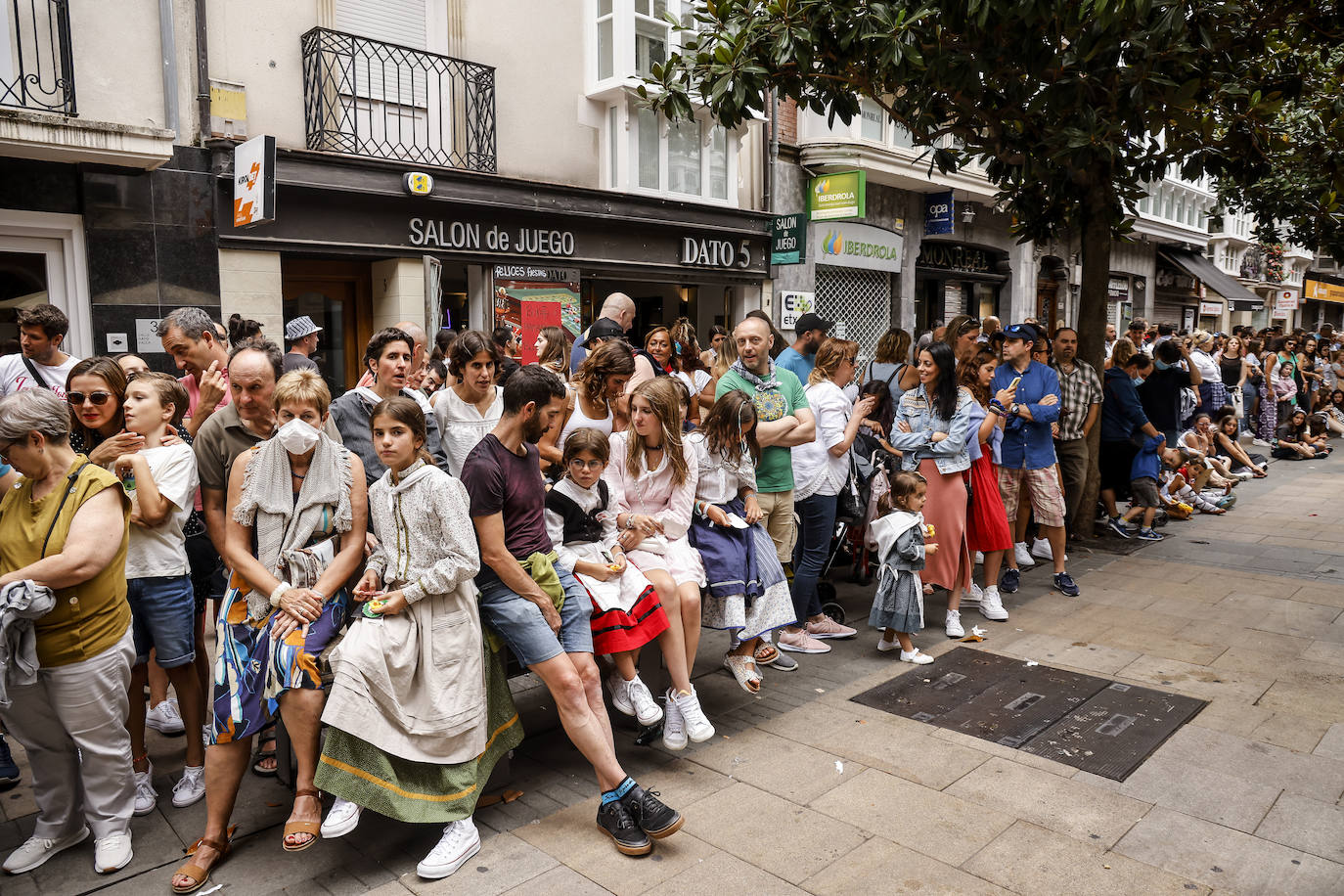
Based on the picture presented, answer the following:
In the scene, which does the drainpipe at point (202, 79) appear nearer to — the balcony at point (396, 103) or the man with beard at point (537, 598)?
the balcony at point (396, 103)

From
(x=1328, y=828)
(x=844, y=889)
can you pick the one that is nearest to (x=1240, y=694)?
(x=1328, y=828)

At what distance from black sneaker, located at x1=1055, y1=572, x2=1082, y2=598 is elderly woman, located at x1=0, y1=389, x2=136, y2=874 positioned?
20.9 feet

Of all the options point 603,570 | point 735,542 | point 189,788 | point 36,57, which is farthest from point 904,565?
point 36,57

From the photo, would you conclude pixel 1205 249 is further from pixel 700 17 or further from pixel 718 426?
pixel 718 426

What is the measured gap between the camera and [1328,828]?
3.63 metres

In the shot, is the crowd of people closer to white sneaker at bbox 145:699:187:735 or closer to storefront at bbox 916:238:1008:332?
white sneaker at bbox 145:699:187:735

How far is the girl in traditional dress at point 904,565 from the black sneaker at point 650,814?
2415mm

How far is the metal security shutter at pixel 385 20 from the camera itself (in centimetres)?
984

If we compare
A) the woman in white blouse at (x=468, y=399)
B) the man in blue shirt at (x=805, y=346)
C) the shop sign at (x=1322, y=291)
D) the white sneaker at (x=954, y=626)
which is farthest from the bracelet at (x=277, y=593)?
the shop sign at (x=1322, y=291)

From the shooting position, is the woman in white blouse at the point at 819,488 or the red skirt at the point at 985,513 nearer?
the woman in white blouse at the point at 819,488

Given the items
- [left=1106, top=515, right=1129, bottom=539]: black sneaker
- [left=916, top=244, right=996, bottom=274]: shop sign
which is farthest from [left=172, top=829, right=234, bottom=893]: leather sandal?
[left=916, top=244, right=996, bottom=274]: shop sign

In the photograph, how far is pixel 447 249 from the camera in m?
10.6

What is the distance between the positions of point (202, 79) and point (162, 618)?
681cm

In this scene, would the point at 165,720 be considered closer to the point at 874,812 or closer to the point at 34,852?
the point at 34,852
